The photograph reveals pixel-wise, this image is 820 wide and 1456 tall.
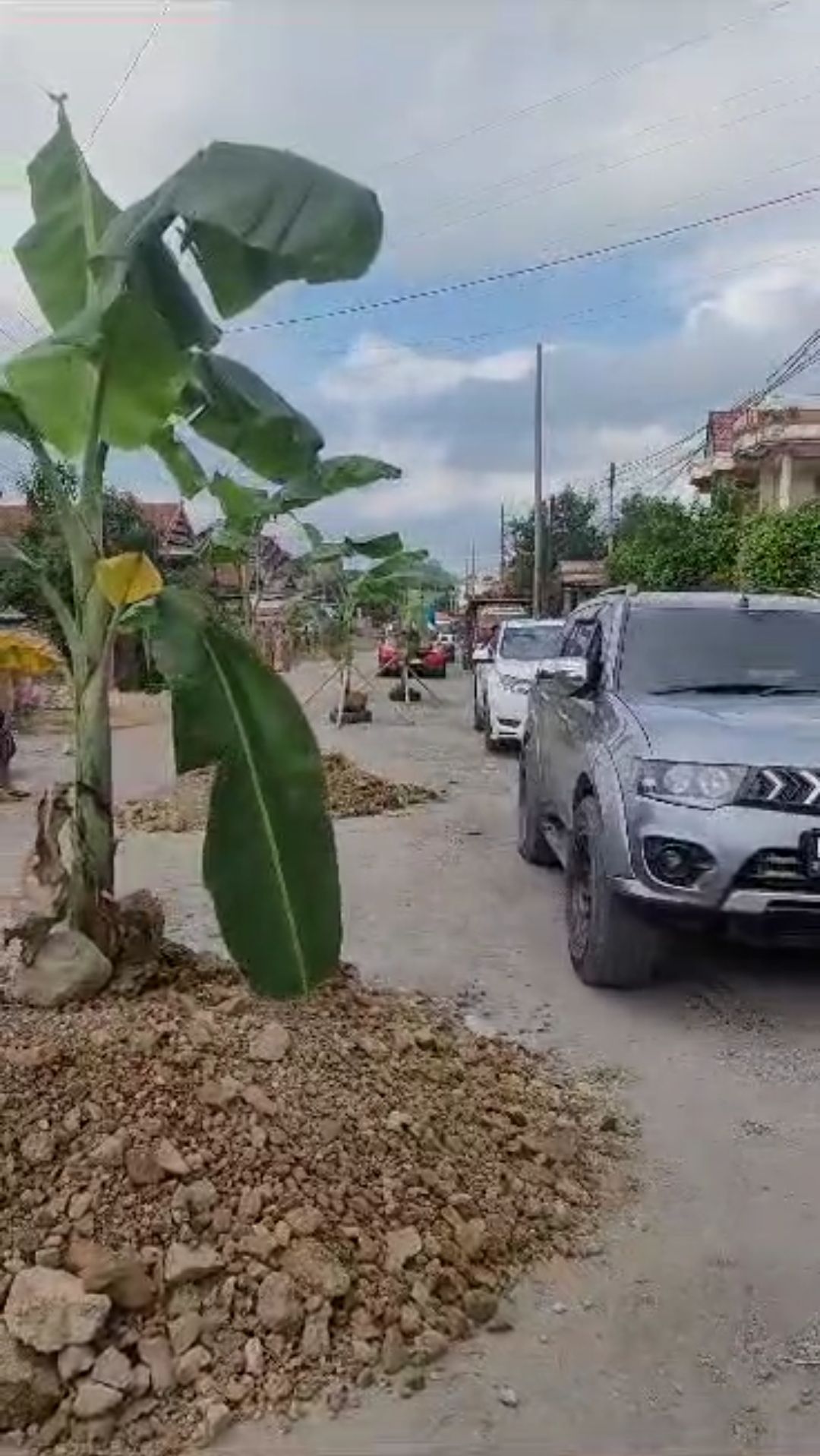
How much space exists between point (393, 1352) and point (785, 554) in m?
18.0

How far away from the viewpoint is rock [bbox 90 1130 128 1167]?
11.1 ft

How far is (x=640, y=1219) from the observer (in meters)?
3.74

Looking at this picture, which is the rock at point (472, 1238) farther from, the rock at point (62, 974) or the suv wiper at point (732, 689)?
the suv wiper at point (732, 689)

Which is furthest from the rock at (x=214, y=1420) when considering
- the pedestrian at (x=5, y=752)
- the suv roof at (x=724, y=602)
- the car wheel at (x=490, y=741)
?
the car wheel at (x=490, y=741)

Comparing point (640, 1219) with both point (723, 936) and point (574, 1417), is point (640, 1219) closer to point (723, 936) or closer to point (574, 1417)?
point (574, 1417)

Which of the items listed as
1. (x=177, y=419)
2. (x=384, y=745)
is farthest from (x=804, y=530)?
(x=177, y=419)

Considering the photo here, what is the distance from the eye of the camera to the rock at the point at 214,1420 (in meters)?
2.78

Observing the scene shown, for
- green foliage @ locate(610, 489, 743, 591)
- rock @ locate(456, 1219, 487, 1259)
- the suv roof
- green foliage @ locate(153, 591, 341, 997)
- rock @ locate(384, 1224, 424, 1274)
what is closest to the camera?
rock @ locate(384, 1224, 424, 1274)

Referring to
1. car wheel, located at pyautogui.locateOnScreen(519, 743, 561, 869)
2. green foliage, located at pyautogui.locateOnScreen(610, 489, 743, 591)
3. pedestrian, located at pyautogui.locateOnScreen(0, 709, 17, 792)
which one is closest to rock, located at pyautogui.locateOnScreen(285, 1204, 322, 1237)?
car wheel, located at pyautogui.locateOnScreen(519, 743, 561, 869)

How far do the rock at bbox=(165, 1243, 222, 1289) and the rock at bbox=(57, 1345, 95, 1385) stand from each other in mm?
252

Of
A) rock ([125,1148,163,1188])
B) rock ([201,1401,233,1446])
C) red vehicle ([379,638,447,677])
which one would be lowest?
red vehicle ([379,638,447,677])

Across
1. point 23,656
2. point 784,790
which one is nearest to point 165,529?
point 23,656

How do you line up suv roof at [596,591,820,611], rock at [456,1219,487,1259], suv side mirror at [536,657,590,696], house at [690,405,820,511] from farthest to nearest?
house at [690,405,820,511] < suv roof at [596,591,820,611] < suv side mirror at [536,657,590,696] < rock at [456,1219,487,1259]

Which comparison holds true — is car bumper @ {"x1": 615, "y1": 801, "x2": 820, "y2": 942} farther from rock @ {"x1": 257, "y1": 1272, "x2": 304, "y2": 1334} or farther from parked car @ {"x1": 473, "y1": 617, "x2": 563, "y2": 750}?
parked car @ {"x1": 473, "y1": 617, "x2": 563, "y2": 750}
